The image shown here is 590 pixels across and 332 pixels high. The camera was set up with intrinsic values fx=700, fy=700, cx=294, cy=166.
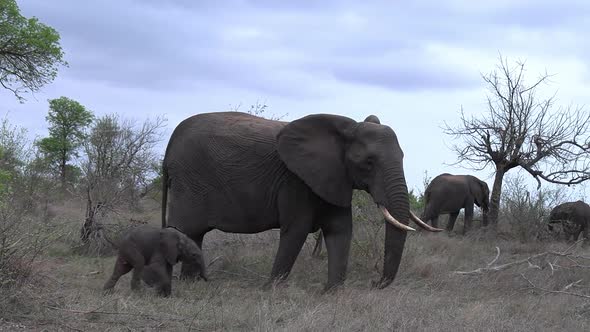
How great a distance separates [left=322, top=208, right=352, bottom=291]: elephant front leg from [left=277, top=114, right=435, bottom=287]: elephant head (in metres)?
0.27

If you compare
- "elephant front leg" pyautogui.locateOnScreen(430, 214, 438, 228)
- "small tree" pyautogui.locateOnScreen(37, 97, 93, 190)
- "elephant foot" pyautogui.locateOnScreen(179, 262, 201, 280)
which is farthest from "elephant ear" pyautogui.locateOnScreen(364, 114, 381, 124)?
"small tree" pyautogui.locateOnScreen(37, 97, 93, 190)

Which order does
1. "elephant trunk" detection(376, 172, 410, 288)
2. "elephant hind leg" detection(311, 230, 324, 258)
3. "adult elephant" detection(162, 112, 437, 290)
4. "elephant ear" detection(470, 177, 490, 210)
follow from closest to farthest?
"elephant trunk" detection(376, 172, 410, 288) → "adult elephant" detection(162, 112, 437, 290) → "elephant hind leg" detection(311, 230, 324, 258) → "elephant ear" detection(470, 177, 490, 210)

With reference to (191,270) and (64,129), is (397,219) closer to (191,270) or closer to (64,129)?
(191,270)

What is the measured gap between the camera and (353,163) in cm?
883

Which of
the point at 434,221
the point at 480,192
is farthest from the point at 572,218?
the point at 434,221

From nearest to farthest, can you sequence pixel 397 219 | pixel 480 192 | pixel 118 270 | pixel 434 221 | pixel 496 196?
pixel 397 219, pixel 118 270, pixel 496 196, pixel 434 221, pixel 480 192

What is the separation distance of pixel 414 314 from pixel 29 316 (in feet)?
12.1

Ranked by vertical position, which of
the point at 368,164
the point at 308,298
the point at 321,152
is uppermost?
the point at 321,152

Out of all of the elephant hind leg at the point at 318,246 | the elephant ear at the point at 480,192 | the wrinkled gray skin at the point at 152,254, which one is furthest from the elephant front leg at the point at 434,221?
the wrinkled gray skin at the point at 152,254

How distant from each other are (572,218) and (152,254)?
12152 millimetres

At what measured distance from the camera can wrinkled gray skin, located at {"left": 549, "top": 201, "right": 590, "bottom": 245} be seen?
16.9m

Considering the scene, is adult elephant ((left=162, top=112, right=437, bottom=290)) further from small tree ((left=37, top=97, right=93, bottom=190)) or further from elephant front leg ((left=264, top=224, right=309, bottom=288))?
small tree ((left=37, top=97, right=93, bottom=190))

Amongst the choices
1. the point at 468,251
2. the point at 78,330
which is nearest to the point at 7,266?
the point at 78,330

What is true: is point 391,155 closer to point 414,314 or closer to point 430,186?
point 414,314
